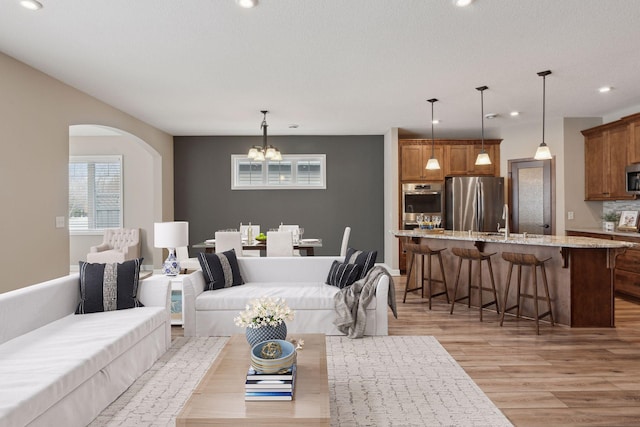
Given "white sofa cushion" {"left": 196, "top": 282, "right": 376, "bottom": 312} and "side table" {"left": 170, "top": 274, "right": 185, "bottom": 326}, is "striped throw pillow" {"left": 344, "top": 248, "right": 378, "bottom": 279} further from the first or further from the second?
"side table" {"left": 170, "top": 274, "right": 185, "bottom": 326}

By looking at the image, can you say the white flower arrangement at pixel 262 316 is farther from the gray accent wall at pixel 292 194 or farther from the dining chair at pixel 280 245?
the gray accent wall at pixel 292 194

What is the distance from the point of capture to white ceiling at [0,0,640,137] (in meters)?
3.00

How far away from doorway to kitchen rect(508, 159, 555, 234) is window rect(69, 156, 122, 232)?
7777 mm

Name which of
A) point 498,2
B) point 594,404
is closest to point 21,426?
point 594,404

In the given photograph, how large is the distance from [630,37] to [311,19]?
2.79m

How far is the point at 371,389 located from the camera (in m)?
2.84

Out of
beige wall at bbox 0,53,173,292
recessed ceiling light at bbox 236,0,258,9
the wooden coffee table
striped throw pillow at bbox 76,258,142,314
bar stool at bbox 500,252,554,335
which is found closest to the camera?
the wooden coffee table

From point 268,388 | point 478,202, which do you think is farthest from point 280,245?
point 478,202

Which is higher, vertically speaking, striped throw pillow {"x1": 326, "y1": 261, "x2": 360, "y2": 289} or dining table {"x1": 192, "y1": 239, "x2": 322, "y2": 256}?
dining table {"x1": 192, "y1": 239, "x2": 322, "y2": 256}

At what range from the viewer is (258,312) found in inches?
98.0

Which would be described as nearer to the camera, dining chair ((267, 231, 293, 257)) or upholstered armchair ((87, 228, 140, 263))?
dining chair ((267, 231, 293, 257))

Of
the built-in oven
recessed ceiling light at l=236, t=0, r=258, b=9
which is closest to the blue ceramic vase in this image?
recessed ceiling light at l=236, t=0, r=258, b=9

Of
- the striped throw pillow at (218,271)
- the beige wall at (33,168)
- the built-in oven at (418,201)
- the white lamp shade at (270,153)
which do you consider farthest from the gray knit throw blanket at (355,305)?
the built-in oven at (418,201)

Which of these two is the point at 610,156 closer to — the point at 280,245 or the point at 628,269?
the point at 628,269
